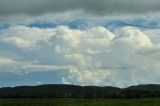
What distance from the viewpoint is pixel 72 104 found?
33.0 m

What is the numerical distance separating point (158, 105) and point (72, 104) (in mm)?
6615

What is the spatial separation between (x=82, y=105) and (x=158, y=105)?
5966 millimetres

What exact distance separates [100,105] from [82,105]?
4.78ft

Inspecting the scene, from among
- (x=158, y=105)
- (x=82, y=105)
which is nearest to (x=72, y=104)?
(x=82, y=105)

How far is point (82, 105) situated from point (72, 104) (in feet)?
5.51

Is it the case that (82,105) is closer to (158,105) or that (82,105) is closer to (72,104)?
(72,104)

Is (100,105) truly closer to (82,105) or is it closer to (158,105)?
(82,105)

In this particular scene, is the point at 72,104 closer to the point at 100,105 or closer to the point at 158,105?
the point at 100,105

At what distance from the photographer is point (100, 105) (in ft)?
114

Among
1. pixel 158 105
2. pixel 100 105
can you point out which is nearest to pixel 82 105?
pixel 100 105
